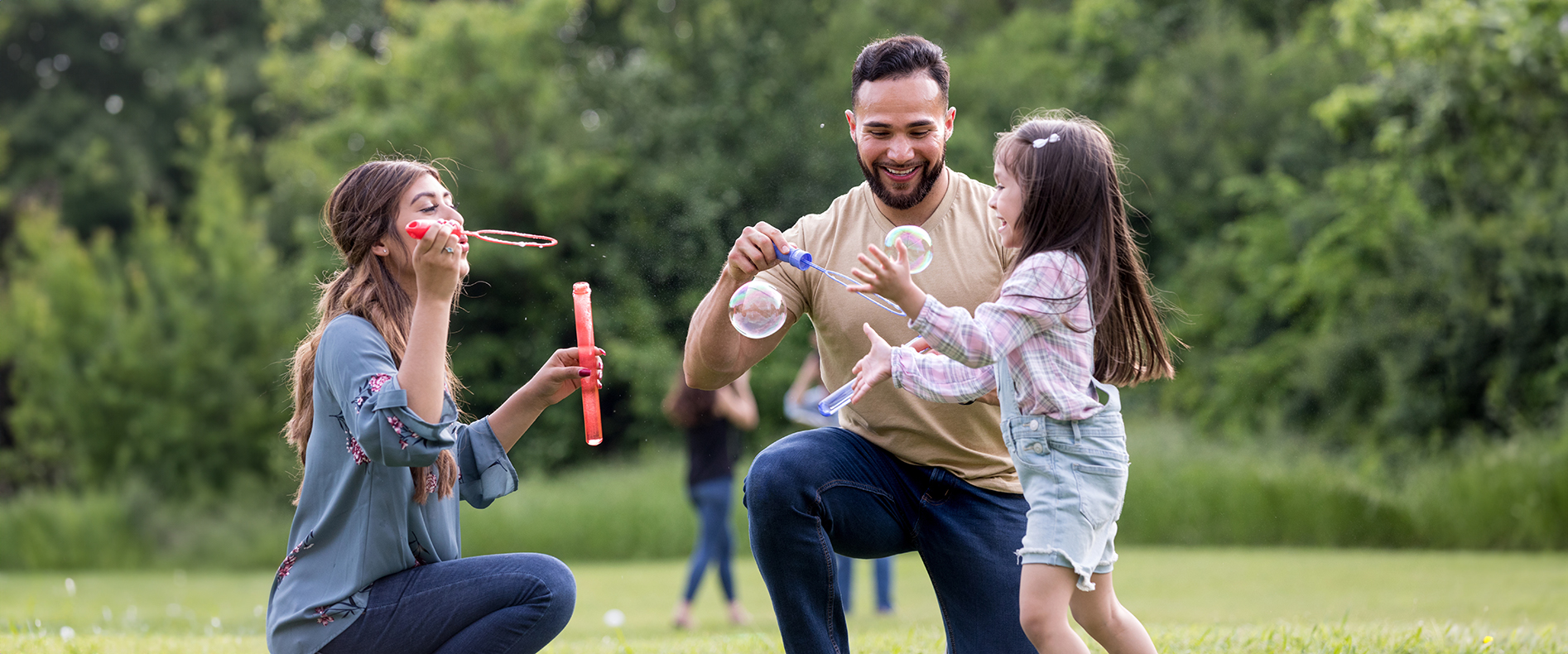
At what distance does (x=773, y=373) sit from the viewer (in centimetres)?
1709

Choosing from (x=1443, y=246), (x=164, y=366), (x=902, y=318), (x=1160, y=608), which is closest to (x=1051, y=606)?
(x=902, y=318)

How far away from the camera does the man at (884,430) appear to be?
3.36m

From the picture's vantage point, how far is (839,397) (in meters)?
3.48

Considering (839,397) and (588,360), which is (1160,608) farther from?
(588,360)

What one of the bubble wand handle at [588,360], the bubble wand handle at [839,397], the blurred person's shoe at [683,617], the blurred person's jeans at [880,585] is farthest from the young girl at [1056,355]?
the blurred person's shoe at [683,617]

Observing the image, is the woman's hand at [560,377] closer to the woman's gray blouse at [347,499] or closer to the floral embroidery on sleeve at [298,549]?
the woman's gray blouse at [347,499]

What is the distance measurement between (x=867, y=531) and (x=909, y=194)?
96cm

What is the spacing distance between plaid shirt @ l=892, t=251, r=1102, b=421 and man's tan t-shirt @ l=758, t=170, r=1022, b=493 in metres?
0.50

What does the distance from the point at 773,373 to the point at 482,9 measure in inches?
268

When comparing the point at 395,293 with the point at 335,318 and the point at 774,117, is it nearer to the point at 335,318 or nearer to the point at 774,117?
the point at 335,318

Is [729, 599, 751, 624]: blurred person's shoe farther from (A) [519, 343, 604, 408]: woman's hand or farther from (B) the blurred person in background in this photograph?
(A) [519, 343, 604, 408]: woman's hand

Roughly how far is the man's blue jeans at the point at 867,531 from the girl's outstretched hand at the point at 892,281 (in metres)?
0.68

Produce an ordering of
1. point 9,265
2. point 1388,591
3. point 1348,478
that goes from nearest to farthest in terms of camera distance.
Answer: point 1388,591
point 1348,478
point 9,265

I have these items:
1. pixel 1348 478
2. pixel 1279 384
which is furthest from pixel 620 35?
pixel 1348 478
